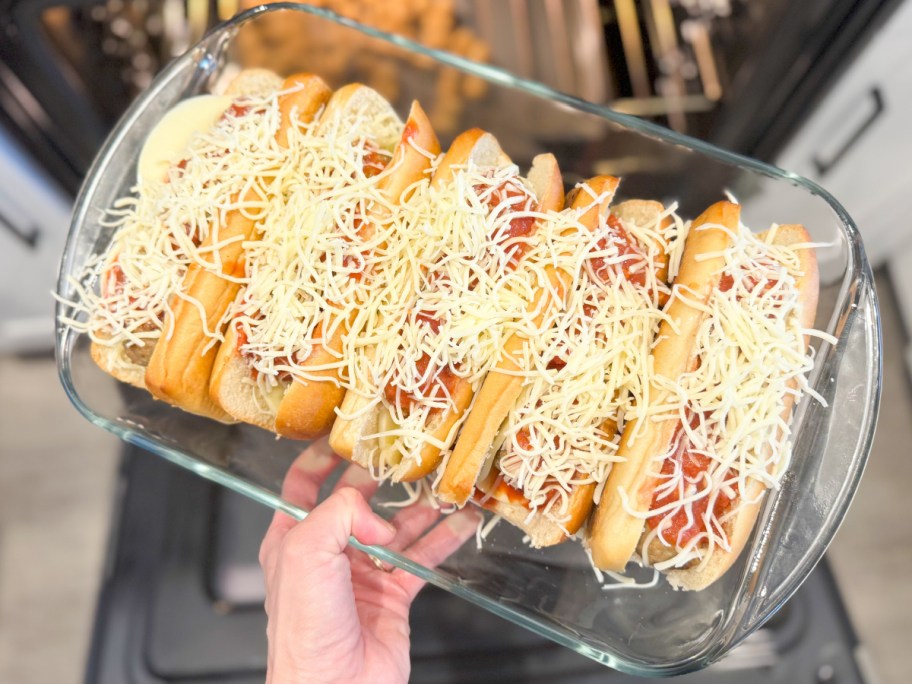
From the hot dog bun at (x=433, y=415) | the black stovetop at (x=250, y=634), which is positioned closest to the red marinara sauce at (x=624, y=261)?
the hot dog bun at (x=433, y=415)

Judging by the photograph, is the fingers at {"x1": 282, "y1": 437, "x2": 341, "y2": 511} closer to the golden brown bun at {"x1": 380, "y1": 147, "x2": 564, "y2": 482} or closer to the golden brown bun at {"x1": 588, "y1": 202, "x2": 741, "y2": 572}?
the golden brown bun at {"x1": 380, "y1": 147, "x2": 564, "y2": 482}

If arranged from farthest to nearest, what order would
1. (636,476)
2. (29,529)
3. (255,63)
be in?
1. (29,529)
2. (255,63)
3. (636,476)

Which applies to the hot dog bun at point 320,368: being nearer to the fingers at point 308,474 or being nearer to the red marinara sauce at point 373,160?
the red marinara sauce at point 373,160

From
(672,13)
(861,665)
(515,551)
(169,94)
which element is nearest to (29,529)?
(169,94)

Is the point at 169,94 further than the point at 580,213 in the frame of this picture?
Yes

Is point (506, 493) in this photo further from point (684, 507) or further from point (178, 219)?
point (178, 219)

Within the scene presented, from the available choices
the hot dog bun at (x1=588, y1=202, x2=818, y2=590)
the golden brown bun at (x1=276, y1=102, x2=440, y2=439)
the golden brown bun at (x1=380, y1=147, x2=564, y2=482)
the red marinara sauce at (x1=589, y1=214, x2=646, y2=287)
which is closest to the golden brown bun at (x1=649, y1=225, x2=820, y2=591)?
the hot dog bun at (x1=588, y1=202, x2=818, y2=590)

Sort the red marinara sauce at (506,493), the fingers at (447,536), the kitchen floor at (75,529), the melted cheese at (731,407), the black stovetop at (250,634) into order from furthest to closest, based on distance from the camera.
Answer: the kitchen floor at (75,529), the black stovetop at (250,634), the fingers at (447,536), the red marinara sauce at (506,493), the melted cheese at (731,407)

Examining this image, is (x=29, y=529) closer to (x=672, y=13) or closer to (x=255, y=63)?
(x=255, y=63)
